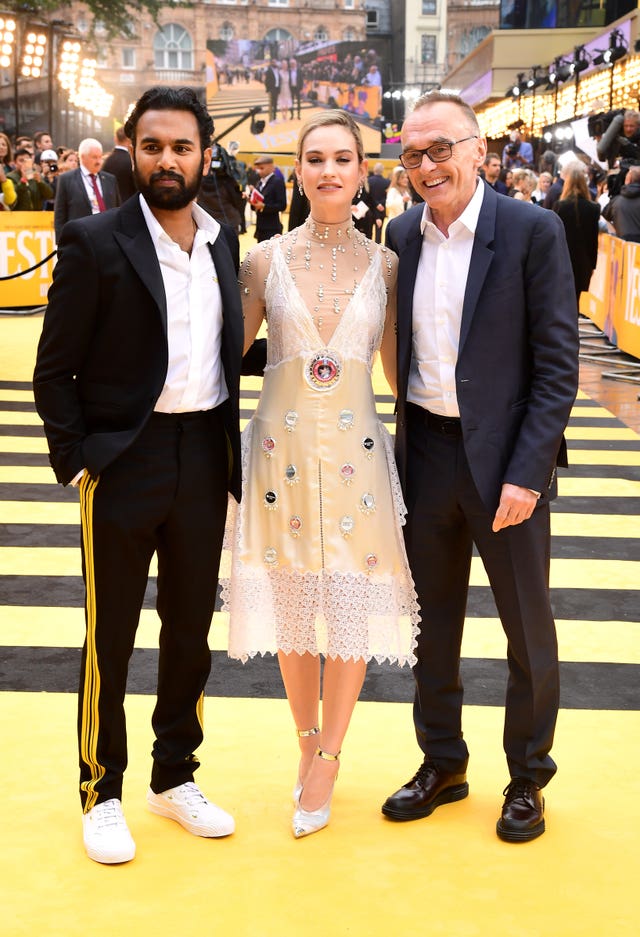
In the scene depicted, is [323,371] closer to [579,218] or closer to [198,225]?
[198,225]

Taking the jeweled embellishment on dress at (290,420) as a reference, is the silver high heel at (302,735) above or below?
below

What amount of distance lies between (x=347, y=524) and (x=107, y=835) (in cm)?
104

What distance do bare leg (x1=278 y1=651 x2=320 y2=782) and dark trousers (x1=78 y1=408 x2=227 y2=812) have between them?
253 mm

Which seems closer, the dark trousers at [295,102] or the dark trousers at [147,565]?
the dark trousers at [147,565]


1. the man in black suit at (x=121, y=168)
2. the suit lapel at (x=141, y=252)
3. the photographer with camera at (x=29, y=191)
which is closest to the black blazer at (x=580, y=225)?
the man in black suit at (x=121, y=168)

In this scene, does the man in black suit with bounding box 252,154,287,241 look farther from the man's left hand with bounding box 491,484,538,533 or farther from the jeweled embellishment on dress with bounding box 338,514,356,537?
the man's left hand with bounding box 491,484,538,533

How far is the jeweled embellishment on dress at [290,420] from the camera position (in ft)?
10.5

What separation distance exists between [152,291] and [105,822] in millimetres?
1409

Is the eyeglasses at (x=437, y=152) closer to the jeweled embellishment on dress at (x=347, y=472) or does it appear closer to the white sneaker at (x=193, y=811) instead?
the jeweled embellishment on dress at (x=347, y=472)

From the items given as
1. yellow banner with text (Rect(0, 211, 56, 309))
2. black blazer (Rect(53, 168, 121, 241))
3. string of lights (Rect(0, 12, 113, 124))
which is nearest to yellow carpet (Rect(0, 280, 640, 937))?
black blazer (Rect(53, 168, 121, 241))

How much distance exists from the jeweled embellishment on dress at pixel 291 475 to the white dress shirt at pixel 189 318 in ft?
1.00

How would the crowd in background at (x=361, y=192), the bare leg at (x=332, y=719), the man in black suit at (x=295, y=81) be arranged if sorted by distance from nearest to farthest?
1. the bare leg at (x=332, y=719)
2. the crowd in background at (x=361, y=192)
3. the man in black suit at (x=295, y=81)

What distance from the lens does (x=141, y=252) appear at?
2.92 meters

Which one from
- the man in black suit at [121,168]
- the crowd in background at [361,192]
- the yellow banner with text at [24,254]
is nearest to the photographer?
the crowd in background at [361,192]
